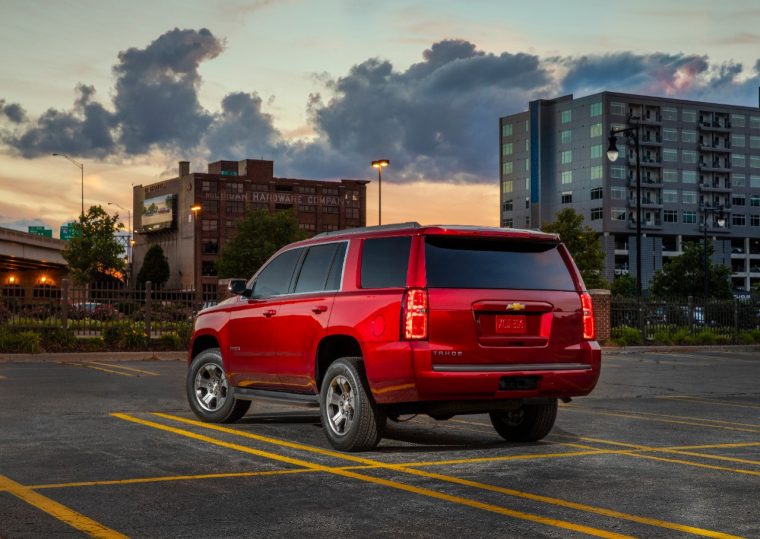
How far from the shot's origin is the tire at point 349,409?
9.57 meters

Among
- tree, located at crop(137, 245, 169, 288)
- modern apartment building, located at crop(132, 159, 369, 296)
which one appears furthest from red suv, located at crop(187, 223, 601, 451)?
tree, located at crop(137, 245, 169, 288)

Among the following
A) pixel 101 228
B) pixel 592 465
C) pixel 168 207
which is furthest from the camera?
pixel 168 207

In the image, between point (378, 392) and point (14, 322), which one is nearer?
point (378, 392)

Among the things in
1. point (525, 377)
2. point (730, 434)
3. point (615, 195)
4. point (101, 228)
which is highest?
point (615, 195)

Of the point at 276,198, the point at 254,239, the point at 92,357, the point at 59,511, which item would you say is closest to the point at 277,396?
the point at 59,511

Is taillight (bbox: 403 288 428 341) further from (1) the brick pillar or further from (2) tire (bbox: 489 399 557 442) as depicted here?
(1) the brick pillar

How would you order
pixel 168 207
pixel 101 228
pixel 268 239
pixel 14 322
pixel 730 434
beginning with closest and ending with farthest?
pixel 730 434
pixel 14 322
pixel 101 228
pixel 268 239
pixel 168 207

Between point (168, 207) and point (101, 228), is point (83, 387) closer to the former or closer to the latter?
point (101, 228)

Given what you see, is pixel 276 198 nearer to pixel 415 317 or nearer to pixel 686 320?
pixel 686 320

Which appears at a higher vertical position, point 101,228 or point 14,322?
point 101,228

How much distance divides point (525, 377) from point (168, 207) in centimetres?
16288

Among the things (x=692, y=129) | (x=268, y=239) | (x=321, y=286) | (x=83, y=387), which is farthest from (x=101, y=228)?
Answer: (x=692, y=129)

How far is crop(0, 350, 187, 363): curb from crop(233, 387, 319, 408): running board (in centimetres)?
1523

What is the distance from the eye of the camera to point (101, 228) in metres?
87.2
